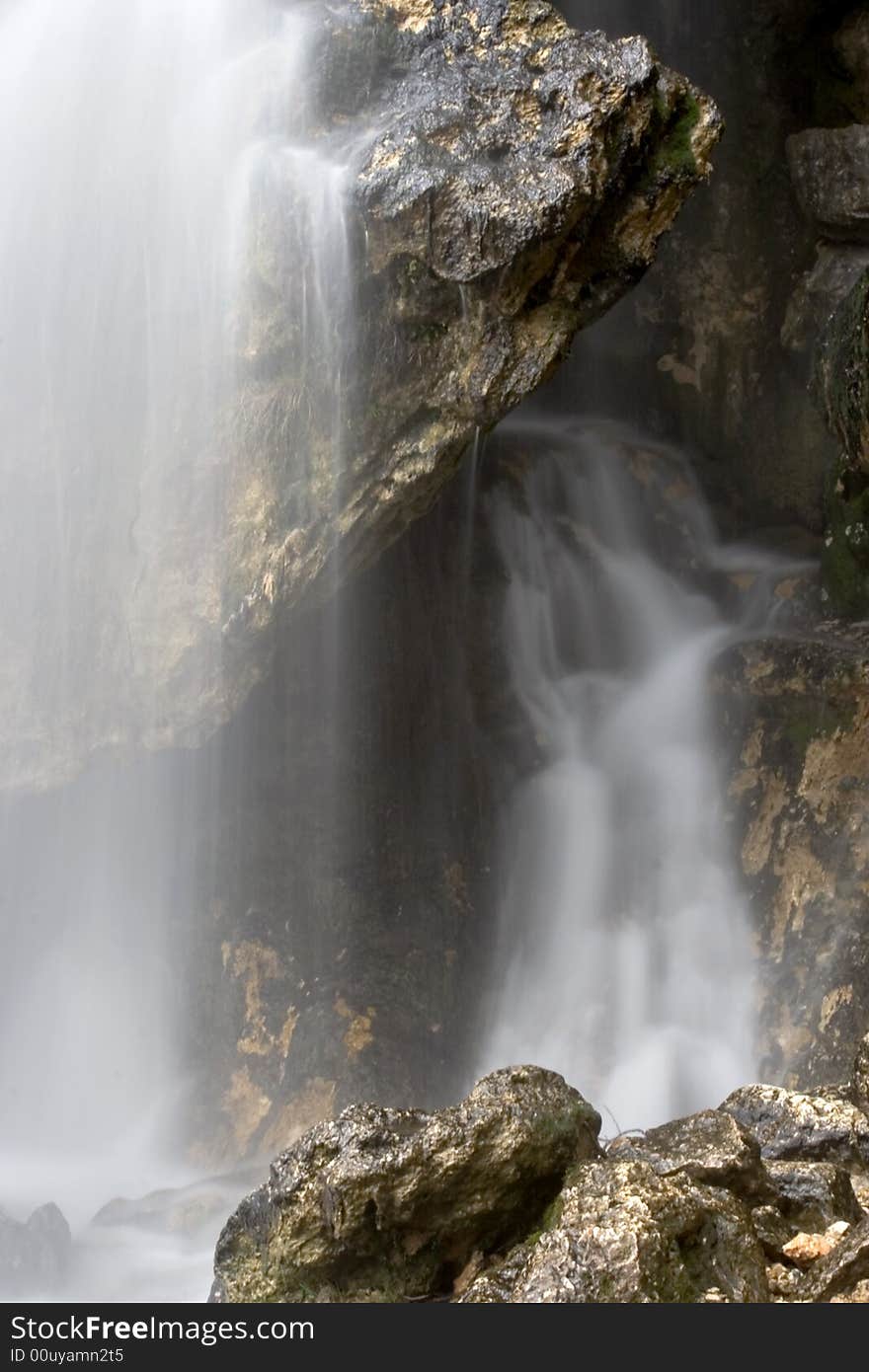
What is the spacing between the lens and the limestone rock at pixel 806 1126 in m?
5.08

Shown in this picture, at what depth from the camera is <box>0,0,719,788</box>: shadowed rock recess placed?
767 cm

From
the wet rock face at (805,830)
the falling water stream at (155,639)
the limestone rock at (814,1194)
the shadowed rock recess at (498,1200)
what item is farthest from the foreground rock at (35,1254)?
the limestone rock at (814,1194)

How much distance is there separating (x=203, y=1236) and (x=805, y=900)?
4471mm

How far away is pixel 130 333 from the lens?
29.8 feet

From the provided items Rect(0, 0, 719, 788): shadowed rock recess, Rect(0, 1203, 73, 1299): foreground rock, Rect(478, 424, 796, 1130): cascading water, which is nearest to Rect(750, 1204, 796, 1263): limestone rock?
Rect(478, 424, 796, 1130): cascading water

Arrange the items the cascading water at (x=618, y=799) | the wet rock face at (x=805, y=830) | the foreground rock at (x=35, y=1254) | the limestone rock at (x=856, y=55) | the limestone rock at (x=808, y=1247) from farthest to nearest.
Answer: the limestone rock at (x=856, y=55), the cascading water at (x=618, y=799), the foreground rock at (x=35, y=1254), the wet rock face at (x=805, y=830), the limestone rock at (x=808, y=1247)

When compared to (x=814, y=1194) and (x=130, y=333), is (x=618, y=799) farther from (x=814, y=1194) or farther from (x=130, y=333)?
(x=814, y=1194)

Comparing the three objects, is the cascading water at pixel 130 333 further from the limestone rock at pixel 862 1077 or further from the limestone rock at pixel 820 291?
the limestone rock at pixel 820 291

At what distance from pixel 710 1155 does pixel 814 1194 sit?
394mm

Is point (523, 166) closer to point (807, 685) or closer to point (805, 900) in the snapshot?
point (807, 685)

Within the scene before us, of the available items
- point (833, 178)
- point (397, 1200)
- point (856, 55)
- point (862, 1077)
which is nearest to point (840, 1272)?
point (397, 1200)

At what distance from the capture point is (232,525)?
8750 millimetres

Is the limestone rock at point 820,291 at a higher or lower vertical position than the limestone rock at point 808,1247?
higher

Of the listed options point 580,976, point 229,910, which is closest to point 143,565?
point 229,910
